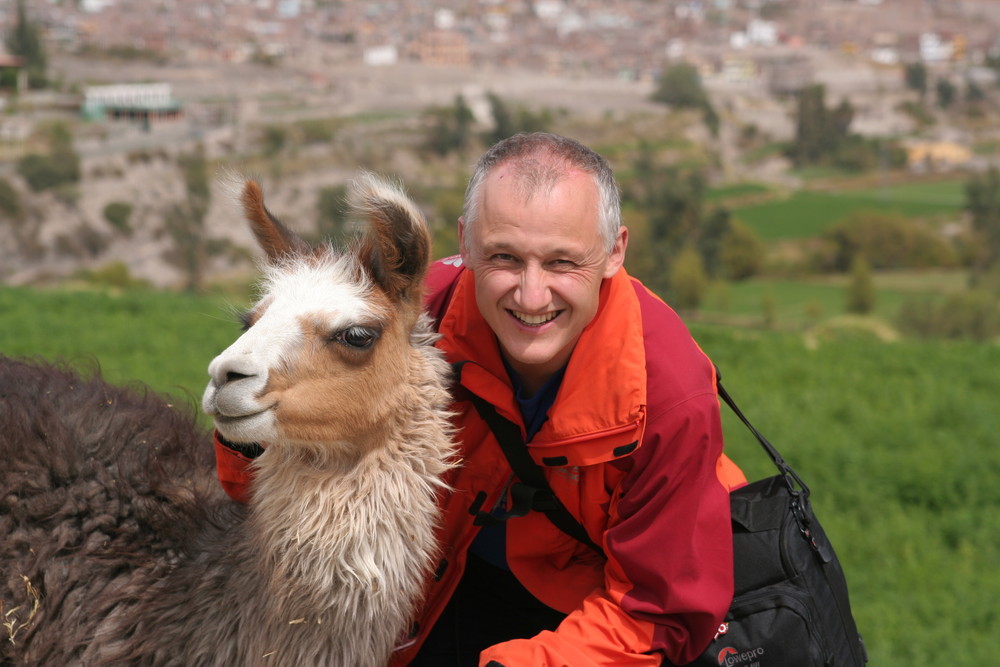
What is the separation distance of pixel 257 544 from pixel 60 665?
0.57 meters

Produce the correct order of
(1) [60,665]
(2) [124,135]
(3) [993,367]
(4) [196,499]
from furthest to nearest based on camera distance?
1. (2) [124,135]
2. (3) [993,367]
3. (4) [196,499]
4. (1) [60,665]

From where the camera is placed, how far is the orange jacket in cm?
261

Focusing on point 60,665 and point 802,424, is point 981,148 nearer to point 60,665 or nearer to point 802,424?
point 802,424

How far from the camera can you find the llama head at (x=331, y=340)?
2.33 metres

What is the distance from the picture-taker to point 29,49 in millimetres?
80875

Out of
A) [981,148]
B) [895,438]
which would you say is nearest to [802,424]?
[895,438]

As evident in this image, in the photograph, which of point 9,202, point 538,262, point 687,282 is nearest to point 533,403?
point 538,262

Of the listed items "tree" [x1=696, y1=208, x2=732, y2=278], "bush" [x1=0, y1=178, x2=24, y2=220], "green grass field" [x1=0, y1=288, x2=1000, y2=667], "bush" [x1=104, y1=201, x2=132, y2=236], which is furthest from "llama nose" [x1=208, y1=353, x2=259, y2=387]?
"bush" [x1=104, y1=201, x2=132, y2=236]

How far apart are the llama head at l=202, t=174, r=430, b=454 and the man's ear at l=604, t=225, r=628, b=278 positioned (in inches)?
19.9

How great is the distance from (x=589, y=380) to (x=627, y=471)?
0.28 metres

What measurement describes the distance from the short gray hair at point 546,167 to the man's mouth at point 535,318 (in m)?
0.22

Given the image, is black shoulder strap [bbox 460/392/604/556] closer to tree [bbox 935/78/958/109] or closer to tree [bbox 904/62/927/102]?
tree [bbox 935/78/958/109]

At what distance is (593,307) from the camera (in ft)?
8.99

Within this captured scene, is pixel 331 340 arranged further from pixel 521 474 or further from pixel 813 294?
pixel 813 294
